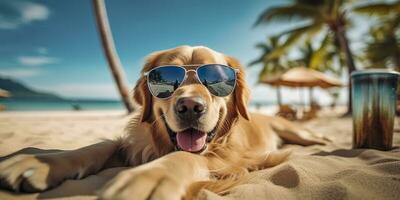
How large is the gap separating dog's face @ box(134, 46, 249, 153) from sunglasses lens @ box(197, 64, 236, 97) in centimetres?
5

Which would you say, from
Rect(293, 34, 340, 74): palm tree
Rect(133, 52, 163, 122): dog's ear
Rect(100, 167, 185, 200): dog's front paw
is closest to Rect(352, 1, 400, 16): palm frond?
Rect(293, 34, 340, 74): palm tree

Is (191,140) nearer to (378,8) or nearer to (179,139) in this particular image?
(179,139)

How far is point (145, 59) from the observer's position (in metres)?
2.50

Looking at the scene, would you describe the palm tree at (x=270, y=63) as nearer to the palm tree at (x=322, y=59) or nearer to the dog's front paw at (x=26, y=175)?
the palm tree at (x=322, y=59)

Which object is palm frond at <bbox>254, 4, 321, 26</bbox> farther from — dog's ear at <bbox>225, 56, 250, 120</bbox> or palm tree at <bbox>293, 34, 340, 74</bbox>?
dog's ear at <bbox>225, 56, 250, 120</bbox>

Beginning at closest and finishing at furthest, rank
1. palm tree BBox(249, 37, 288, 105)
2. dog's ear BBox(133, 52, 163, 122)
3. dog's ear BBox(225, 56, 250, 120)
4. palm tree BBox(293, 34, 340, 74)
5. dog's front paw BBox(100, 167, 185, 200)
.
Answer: dog's front paw BBox(100, 167, 185, 200)
dog's ear BBox(133, 52, 163, 122)
dog's ear BBox(225, 56, 250, 120)
palm tree BBox(293, 34, 340, 74)
palm tree BBox(249, 37, 288, 105)

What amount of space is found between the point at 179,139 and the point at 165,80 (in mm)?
465

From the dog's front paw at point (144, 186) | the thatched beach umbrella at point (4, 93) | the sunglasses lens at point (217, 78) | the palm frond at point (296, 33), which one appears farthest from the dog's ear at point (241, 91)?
the palm frond at point (296, 33)

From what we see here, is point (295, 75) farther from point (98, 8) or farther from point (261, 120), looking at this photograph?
point (261, 120)

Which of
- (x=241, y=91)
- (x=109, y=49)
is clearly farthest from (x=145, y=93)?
(x=109, y=49)

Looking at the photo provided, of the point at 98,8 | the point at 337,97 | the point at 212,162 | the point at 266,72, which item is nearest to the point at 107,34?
the point at 98,8

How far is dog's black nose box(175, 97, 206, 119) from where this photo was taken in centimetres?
181

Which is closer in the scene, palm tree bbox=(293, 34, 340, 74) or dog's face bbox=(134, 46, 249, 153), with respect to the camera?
dog's face bbox=(134, 46, 249, 153)

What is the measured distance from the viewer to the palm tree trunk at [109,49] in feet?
28.3
